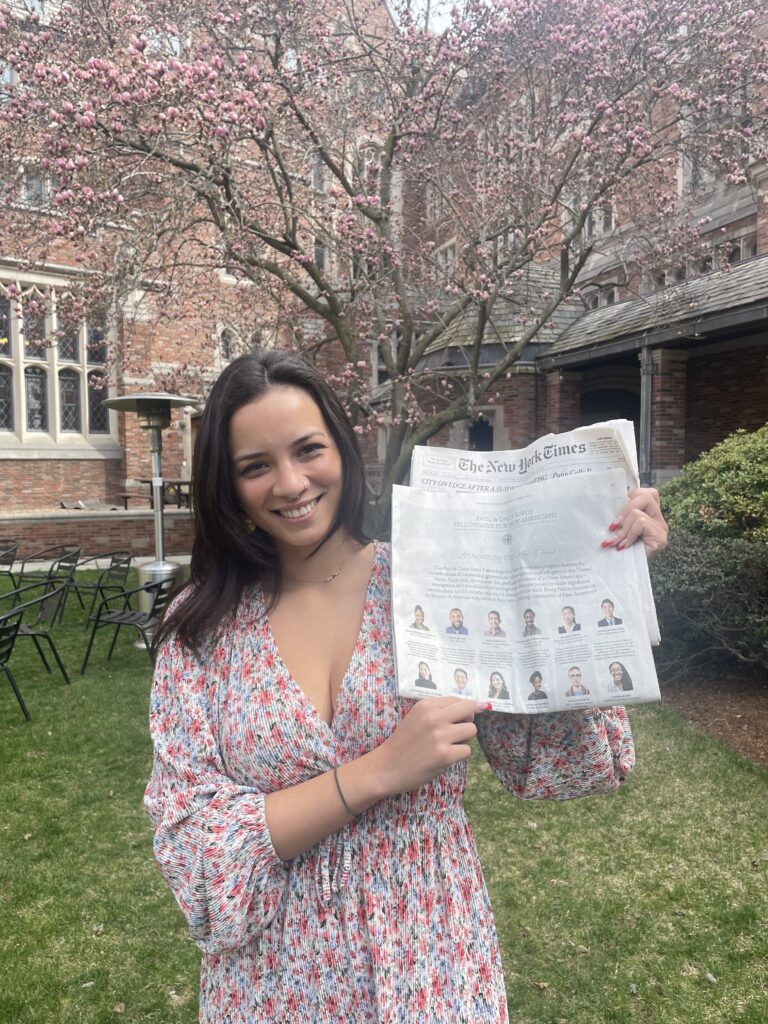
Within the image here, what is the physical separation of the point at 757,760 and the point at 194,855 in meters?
4.52

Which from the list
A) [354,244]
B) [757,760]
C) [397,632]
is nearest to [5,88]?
[354,244]

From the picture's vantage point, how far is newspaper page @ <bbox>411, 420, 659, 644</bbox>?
1.03 metres

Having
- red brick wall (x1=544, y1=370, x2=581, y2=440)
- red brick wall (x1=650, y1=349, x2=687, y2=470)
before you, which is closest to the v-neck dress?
red brick wall (x1=650, y1=349, x2=687, y2=470)

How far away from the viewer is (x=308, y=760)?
106 cm

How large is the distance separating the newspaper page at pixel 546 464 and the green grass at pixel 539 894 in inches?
91.5

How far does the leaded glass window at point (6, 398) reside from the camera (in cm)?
1700

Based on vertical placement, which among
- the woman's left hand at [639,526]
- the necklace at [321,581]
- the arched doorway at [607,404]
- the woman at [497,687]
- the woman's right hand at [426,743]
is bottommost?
the woman's right hand at [426,743]

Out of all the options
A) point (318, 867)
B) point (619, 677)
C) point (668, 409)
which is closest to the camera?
point (619, 677)

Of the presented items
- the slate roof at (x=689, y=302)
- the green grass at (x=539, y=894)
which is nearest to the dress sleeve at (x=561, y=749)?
the green grass at (x=539, y=894)

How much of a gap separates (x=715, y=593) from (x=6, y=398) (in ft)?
55.7

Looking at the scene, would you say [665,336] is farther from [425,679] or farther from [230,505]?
[425,679]

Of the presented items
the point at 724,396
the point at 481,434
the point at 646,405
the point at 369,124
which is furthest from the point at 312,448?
the point at 481,434

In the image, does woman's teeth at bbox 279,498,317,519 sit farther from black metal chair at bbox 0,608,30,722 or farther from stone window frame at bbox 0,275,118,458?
stone window frame at bbox 0,275,118,458

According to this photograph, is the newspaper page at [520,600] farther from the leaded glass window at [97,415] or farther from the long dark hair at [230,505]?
the leaded glass window at [97,415]
